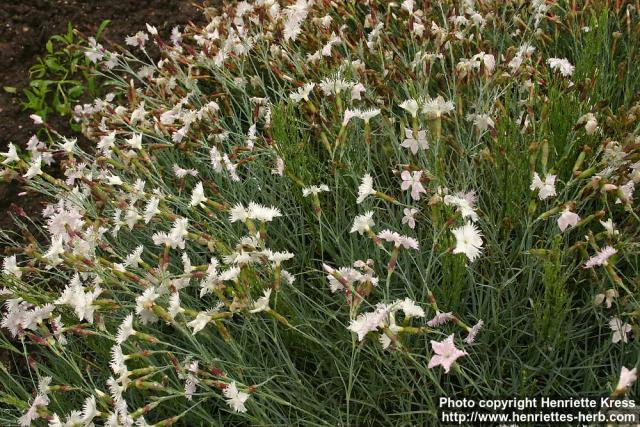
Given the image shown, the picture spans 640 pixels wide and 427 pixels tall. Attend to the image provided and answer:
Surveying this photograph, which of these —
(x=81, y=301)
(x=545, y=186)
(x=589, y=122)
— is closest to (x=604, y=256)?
(x=545, y=186)

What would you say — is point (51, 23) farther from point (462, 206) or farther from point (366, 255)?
point (462, 206)

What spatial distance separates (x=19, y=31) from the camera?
373 cm

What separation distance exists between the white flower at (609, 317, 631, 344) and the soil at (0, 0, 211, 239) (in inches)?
110

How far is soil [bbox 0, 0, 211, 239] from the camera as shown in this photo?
3.52 metres

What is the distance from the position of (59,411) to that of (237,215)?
0.87 meters

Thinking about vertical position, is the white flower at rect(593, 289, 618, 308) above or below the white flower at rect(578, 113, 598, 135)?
below

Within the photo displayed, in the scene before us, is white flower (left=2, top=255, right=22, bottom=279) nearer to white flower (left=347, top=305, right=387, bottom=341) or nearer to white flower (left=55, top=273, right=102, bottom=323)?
white flower (left=55, top=273, right=102, bottom=323)

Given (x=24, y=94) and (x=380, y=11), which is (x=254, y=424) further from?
(x=24, y=94)

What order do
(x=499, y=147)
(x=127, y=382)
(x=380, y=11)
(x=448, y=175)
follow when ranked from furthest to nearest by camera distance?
(x=380, y=11), (x=448, y=175), (x=499, y=147), (x=127, y=382)

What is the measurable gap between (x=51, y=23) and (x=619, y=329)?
3.49m

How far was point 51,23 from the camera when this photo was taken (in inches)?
150

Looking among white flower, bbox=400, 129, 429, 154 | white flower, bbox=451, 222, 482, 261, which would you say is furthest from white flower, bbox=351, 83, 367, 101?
white flower, bbox=451, 222, 482, 261

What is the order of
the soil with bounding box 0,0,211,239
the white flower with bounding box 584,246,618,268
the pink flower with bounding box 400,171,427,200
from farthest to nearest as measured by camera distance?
the soil with bounding box 0,0,211,239, the pink flower with bounding box 400,171,427,200, the white flower with bounding box 584,246,618,268

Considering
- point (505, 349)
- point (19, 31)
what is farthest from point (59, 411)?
point (19, 31)
